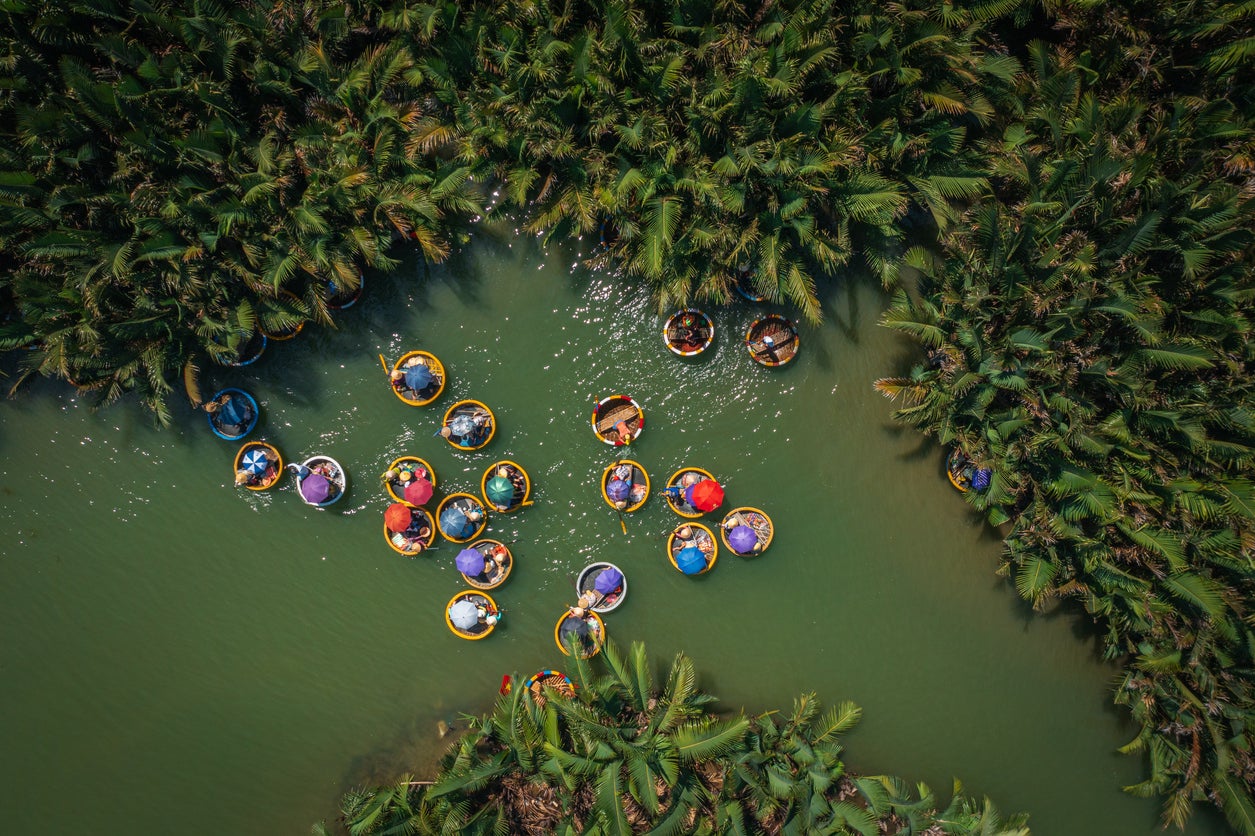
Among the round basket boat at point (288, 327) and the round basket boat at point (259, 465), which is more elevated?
the round basket boat at point (288, 327)

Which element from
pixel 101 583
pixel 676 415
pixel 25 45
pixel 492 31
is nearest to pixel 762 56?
pixel 492 31

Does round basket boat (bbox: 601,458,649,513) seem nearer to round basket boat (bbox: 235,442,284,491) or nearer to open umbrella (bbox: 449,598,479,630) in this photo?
open umbrella (bbox: 449,598,479,630)

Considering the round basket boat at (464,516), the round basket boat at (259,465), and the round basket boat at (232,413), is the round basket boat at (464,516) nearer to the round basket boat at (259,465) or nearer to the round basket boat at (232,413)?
the round basket boat at (259,465)

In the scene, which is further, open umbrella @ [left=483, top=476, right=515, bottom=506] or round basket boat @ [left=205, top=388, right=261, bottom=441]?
round basket boat @ [left=205, top=388, right=261, bottom=441]

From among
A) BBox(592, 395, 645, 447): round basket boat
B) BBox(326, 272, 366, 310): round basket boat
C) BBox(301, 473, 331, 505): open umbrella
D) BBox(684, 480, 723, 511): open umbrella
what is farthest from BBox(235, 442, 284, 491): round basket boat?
BBox(684, 480, 723, 511): open umbrella

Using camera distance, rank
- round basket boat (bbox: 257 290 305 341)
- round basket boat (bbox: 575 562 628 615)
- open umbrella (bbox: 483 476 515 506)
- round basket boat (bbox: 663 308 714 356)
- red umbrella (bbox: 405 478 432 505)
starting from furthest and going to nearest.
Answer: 1. round basket boat (bbox: 663 308 714 356)
2. round basket boat (bbox: 575 562 628 615)
3. red umbrella (bbox: 405 478 432 505)
4. open umbrella (bbox: 483 476 515 506)
5. round basket boat (bbox: 257 290 305 341)

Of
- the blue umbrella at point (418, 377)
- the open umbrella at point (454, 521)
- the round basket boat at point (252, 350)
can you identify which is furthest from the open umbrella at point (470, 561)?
the round basket boat at point (252, 350)

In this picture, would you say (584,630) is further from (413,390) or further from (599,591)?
(413,390)
